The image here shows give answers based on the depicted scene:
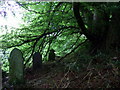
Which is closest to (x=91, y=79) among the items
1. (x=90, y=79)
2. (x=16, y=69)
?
(x=90, y=79)

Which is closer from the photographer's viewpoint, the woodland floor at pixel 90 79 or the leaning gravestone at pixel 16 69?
the woodland floor at pixel 90 79

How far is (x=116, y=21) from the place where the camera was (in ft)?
20.0

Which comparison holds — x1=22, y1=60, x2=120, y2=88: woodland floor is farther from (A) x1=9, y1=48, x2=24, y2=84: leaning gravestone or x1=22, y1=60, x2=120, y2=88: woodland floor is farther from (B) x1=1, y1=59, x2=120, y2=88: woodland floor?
(A) x1=9, y1=48, x2=24, y2=84: leaning gravestone

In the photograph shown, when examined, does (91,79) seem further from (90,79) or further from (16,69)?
(16,69)

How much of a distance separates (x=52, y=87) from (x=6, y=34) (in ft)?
11.5

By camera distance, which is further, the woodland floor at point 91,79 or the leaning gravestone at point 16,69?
the leaning gravestone at point 16,69

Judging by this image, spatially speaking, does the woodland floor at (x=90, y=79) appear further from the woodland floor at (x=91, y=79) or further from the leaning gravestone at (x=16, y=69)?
the leaning gravestone at (x=16, y=69)

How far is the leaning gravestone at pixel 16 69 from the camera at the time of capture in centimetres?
410

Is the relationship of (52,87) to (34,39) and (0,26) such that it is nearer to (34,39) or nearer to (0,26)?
(34,39)

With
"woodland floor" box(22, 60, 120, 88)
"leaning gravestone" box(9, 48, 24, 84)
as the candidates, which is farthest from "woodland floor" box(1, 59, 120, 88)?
"leaning gravestone" box(9, 48, 24, 84)

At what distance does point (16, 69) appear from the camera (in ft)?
13.8

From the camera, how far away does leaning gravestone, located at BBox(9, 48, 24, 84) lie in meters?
4.10

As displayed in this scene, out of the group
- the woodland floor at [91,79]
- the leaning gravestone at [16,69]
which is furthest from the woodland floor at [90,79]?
the leaning gravestone at [16,69]

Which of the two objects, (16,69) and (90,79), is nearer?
(90,79)
